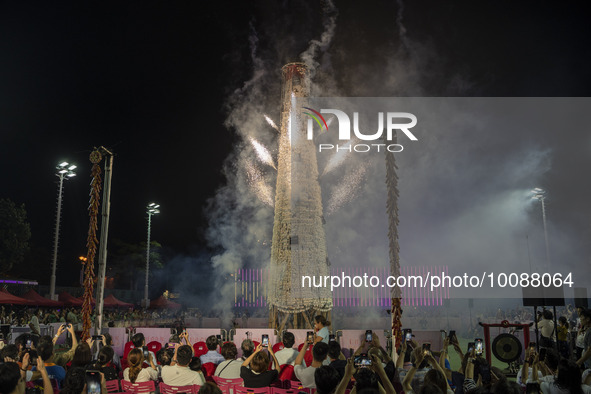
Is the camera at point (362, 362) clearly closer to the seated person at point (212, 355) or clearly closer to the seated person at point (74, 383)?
the seated person at point (74, 383)

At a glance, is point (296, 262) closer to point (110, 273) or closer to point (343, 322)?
point (343, 322)

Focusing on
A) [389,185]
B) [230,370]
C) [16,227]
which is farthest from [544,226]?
[16,227]

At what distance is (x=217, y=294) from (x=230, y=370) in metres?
57.6

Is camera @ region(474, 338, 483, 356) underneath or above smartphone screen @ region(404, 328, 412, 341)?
underneath

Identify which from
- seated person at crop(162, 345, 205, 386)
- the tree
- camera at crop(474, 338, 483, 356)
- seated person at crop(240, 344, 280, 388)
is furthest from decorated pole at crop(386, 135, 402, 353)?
the tree

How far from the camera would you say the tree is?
49344mm

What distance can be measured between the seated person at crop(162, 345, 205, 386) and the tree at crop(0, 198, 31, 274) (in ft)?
159

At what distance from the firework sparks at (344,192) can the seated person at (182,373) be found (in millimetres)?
22801

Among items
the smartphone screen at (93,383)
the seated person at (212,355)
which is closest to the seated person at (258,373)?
the seated person at (212,355)

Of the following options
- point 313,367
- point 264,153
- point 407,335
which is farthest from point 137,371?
point 264,153

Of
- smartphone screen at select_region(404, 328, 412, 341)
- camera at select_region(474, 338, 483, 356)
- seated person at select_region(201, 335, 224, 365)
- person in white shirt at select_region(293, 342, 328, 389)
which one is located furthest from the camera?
smartphone screen at select_region(404, 328, 412, 341)

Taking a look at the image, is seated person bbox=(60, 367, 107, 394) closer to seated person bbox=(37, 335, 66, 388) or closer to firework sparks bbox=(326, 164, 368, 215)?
seated person bbox=(37, 335, 66, 388)

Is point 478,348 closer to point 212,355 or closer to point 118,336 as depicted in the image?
point 212,355

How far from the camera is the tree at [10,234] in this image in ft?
162
